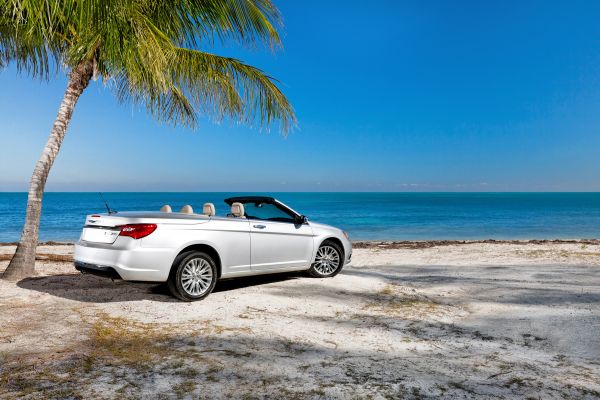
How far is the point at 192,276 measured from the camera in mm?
6934

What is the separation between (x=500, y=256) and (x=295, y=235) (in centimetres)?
1014

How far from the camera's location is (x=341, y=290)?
813 cm

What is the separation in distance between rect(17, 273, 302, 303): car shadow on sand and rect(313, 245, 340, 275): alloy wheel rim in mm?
545

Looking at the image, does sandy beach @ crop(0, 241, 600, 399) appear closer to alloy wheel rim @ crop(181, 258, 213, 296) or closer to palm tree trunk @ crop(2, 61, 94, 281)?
alloy wheel rim @ crop(181, 258, 213, 296)

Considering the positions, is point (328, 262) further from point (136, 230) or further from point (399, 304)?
point (136, 230)

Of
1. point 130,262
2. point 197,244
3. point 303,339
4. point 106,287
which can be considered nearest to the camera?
point 303,339

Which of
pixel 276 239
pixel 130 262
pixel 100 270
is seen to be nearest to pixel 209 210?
pixel 276 239

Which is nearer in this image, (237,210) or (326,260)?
(237,210)

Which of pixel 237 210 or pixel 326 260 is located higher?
pixel 237 210

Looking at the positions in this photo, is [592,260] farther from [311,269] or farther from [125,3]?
[125,3]

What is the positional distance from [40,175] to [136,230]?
366 cm

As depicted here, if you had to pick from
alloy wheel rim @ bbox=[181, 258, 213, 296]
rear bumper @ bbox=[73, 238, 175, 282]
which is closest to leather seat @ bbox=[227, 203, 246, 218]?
alloy wheel rim @ bbox=[181, 258, 213, 296]

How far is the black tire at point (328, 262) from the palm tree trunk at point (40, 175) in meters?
5.40

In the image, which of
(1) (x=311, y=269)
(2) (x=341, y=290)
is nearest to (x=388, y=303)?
(2) (x=341, y=290)
